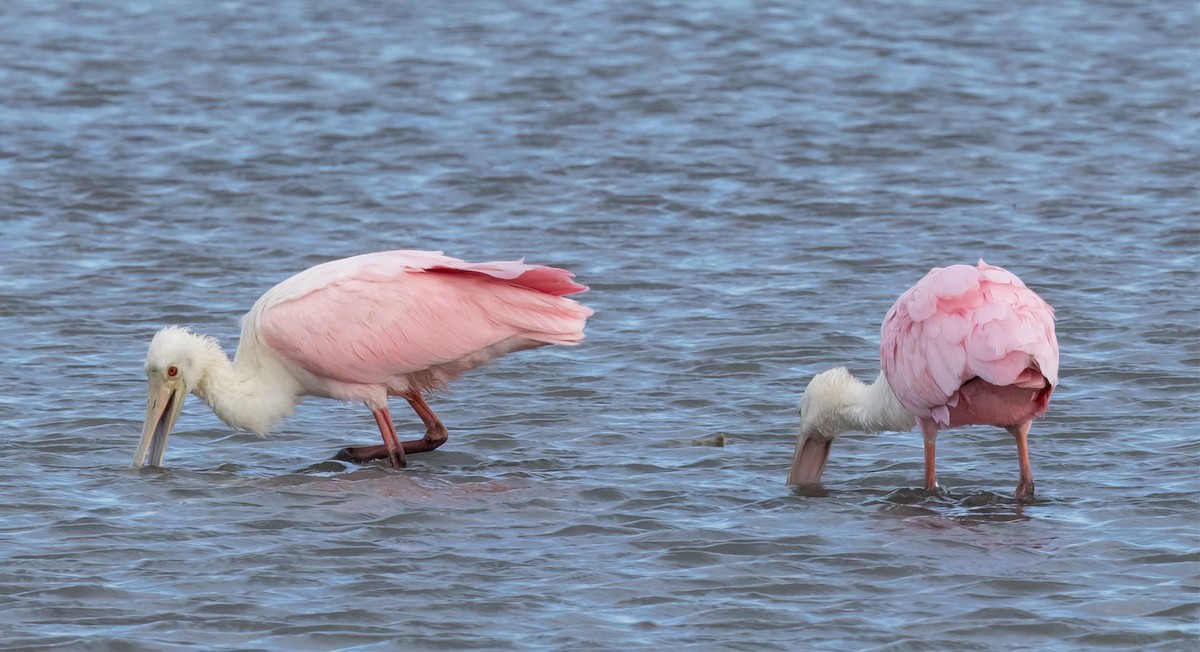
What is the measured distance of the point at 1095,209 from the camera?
44.8 ft

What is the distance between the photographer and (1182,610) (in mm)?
6723

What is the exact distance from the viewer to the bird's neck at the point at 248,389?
29.3ft

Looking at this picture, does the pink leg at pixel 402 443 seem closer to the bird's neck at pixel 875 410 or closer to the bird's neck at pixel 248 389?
the bird's neck at pixel 248 389

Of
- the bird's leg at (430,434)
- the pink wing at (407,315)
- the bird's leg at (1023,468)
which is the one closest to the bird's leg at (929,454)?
the bird's leg at (1023,468)

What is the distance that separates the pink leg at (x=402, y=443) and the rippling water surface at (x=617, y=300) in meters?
0.13

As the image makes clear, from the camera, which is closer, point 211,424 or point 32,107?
point 211,424

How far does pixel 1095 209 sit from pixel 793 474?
5965mm

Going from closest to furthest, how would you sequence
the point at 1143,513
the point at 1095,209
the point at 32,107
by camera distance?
the point at 1143,513
the point at 1095,209
the point at 32,107

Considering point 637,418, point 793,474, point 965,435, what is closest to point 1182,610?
point 793,474

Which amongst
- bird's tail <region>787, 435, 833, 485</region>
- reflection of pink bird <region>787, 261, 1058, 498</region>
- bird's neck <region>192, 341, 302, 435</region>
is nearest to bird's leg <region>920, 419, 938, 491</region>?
reflection of pink bird <region>787, 261, 1058, 498</region>

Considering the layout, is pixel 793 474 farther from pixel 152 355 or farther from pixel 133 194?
pixel 133 194

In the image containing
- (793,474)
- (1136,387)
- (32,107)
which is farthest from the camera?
(32,107)

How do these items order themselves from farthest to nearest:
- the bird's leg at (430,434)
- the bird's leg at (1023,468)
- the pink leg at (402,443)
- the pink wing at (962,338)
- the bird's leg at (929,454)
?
1. the bird's leg at (430,434)
2. the pink leg at (402,443)
3. the bird's leg at (929,454)
4. the bird's leg at (1023,468)
5. the pink wing at (962,338)

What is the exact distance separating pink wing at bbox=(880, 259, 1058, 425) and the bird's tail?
438 millimetres
